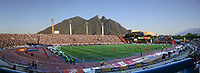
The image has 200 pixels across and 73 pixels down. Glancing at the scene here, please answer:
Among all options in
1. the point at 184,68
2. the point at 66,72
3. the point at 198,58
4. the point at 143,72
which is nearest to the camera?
the point at 143,72

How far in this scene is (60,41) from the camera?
63844 millimetres

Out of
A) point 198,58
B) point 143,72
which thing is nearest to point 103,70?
point 143,72

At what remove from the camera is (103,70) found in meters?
11.8

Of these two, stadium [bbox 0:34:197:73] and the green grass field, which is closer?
stadium [bbox 0:34:197:73]

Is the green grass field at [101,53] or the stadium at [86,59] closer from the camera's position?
the stadium at [86,59]

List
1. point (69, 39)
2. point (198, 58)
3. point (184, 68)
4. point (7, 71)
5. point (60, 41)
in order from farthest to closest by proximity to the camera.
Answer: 1. point (69, 39)
2. point (60, 41)
3. point (198, 58)
4. point (184, 68)
5. point (7, 71)

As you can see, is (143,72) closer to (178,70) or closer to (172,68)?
(172,68)

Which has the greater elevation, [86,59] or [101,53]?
[101,53]

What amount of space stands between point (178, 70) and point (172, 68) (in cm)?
101

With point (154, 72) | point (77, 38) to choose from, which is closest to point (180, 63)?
point (154, 72)

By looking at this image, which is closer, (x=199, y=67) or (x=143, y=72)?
(x=143, y=72)

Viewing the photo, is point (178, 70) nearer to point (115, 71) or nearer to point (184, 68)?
point (184, 68)

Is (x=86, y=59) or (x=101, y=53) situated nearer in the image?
(x=86, y=59)

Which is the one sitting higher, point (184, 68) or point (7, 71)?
point (7, 71)
